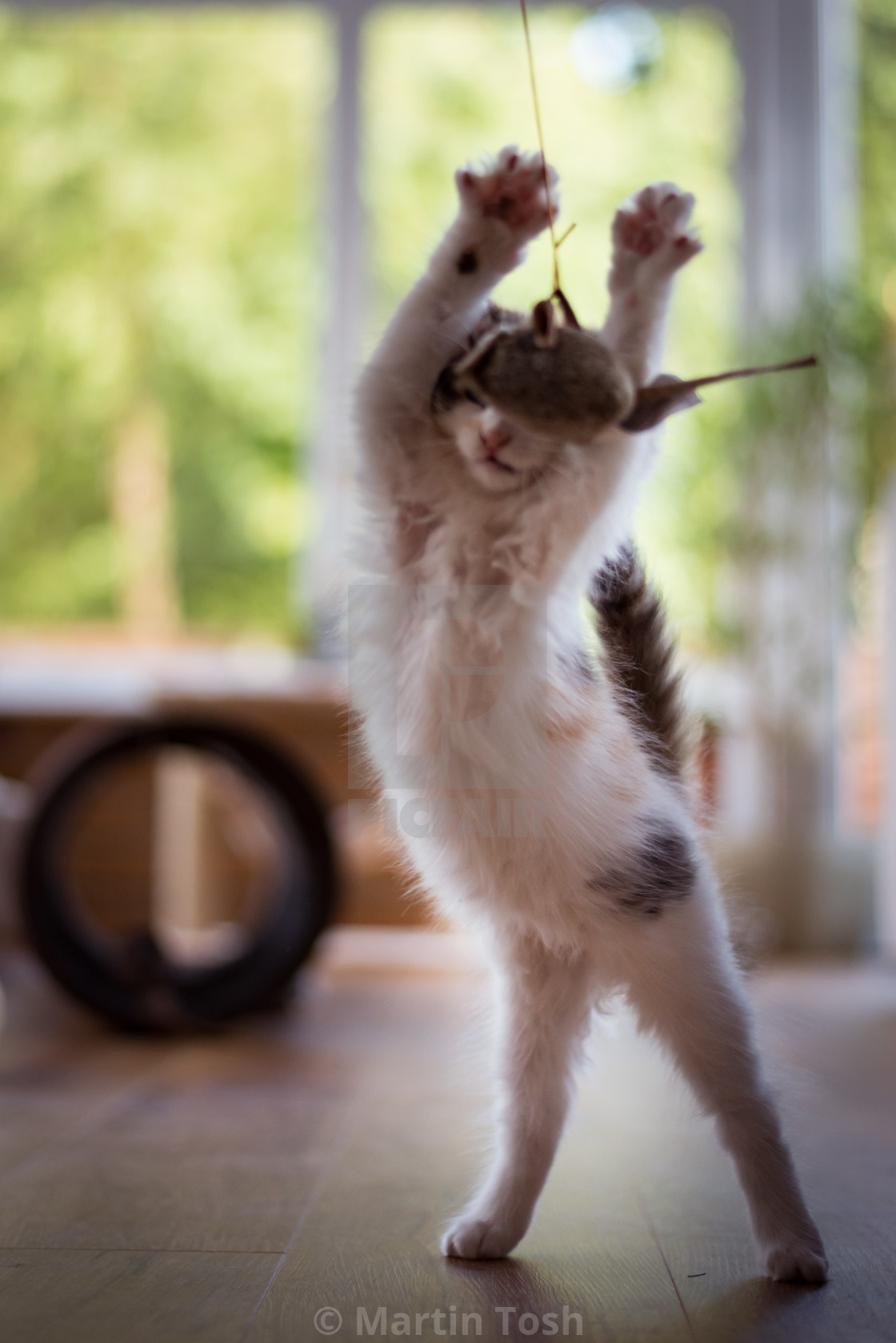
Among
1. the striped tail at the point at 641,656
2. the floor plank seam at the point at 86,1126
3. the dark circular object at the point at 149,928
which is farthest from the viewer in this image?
the dark circular object at the point at 149,928

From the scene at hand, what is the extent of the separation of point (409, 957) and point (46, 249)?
8.00 feet

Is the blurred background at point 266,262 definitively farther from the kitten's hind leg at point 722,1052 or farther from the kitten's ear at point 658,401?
the kitten's ear at point 658,401

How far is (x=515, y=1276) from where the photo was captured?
90 cm

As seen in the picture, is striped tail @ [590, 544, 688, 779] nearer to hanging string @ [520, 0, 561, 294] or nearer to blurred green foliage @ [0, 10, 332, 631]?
hanging string @ [520, 0, 561, 294]

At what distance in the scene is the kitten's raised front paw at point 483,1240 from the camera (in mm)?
937

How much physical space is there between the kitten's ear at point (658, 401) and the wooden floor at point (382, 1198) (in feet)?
1.55

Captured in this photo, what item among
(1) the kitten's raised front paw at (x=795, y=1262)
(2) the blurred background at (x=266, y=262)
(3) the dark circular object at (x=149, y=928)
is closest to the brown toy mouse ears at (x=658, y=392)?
(1) the kitten's raised front paw at (x=795, y=1262)

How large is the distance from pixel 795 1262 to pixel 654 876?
30 cm

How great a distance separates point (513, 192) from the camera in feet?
2.52

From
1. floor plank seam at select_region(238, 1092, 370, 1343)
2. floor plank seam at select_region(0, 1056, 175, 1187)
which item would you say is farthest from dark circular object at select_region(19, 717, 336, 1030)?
floor plank seam at select_region(238, 1092, 370, 1343)

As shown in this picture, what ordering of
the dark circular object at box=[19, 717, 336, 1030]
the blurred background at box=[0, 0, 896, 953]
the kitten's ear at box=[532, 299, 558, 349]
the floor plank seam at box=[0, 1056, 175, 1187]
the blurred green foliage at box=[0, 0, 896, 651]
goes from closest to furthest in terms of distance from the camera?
the kitten's ear at box=[532, 299, 558, 349]
the floor plank seam at box=[0, 1056, 175, 1187]
the dark circular object at box=[19, 717, 336, 1030]
the blurred background at box=[0, 0, 896, 953]
the blurred green foliage at box=[0, 0, 896, 651]

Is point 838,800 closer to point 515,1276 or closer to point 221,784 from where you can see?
point 221,784

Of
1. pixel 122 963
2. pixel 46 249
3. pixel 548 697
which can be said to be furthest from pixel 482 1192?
pixel 46 249

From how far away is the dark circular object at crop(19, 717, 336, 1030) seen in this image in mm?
2137
